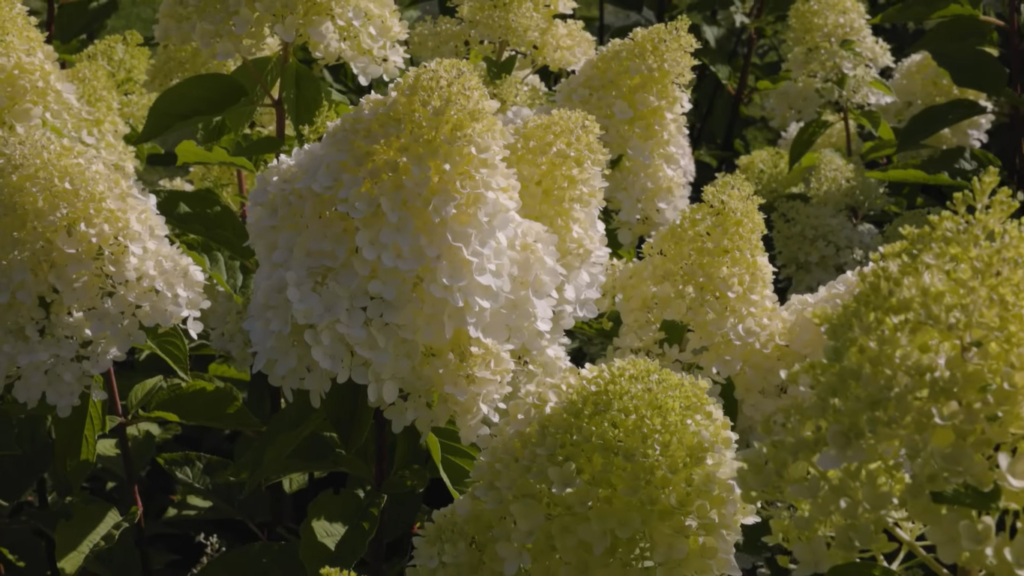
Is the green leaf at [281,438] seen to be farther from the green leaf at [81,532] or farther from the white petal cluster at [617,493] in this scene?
the white petal cluster at [617,493]

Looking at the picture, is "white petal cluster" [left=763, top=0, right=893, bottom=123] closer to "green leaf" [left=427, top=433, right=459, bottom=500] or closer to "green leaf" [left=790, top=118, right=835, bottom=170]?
"green leaf" [left=790, top=118, right=835, bottom=170]

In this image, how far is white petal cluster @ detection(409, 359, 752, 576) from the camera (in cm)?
152

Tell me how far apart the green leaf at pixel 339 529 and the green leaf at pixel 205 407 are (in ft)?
1.02

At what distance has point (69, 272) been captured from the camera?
1949 millimetres

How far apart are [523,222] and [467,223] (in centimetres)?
17

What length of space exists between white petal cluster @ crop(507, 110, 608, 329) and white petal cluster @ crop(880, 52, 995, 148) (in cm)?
220

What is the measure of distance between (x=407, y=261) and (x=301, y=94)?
1.03 m

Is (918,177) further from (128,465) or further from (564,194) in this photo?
(128,465)

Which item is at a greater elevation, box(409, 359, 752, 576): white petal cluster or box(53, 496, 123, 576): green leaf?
box(409, 359, 752, 576): white petal cluster

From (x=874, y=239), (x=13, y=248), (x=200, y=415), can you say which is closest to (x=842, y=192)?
(x=874, y=239)

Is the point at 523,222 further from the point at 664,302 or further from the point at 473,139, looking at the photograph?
the point at 664,302

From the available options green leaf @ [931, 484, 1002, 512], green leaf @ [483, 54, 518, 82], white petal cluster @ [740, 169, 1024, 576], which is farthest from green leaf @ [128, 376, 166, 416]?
green leaf @ [931, 484, 1002, 512]

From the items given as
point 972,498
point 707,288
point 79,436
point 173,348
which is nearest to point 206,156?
point 173,348

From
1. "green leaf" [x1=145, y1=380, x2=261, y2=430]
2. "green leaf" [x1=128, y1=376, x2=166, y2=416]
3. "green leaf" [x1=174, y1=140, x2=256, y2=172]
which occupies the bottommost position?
"green leaf" [x1=128, y1=376, x2=166, y2=416]
